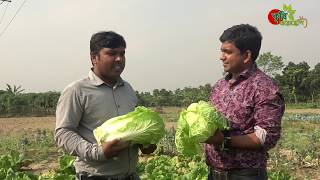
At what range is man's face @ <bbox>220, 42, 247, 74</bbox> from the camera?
3.07 metres

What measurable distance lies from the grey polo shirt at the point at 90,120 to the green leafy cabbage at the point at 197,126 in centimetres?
45

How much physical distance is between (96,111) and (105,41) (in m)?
0.50

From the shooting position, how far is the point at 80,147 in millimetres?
3094

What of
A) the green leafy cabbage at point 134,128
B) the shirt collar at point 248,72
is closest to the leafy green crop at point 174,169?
the green leafy cabbage at point 134,128

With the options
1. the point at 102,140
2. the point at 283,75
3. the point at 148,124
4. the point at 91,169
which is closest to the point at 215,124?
the point at 148,124

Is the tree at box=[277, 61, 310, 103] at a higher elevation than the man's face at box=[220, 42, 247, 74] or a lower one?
lower

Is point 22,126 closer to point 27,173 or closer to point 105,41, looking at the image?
point 27,173

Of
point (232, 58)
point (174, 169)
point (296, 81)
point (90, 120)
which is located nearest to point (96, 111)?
point (90, 120)

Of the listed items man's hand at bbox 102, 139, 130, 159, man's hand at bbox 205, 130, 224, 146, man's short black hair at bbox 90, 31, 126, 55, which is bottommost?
man's hand at bbox 102, 139, 130, 159

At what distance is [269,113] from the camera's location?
2920mm

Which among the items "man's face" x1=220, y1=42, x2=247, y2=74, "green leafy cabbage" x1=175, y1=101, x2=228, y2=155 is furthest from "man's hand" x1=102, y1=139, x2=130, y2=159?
"man's face" x1=220, y1=42, x2=247, y2=74

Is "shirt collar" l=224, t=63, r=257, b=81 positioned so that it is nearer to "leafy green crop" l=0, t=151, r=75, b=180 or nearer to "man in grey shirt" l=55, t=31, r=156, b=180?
"man in grey shirt" l=55, t=31, r=156, b=180

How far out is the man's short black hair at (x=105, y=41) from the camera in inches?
125

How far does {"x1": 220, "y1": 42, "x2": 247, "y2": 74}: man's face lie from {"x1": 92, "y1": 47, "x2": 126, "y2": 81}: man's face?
2.33ft
